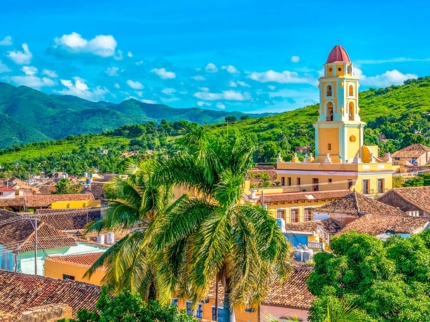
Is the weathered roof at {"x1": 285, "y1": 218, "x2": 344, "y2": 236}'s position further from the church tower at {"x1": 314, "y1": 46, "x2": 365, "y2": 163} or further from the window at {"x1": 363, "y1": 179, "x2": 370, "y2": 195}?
the church tower at {"x1": 314, "y1": 46, "x2": 365, "y2": 163}

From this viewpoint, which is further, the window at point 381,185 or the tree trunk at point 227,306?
the window at point 381,185

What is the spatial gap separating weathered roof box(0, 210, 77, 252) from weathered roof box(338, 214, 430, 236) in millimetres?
11786

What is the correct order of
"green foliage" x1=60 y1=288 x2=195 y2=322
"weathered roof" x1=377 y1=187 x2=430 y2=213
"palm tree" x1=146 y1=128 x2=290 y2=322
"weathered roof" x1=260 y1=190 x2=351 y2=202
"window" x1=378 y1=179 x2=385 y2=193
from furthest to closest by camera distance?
1. "window" x1=378 y1=179 x2=385 y2=193
2. "weathered roof" x1=260 y1=190 x2=351 y2=202
3. "weathered roof" x1=377 y1=187 x2=430 y2=213
4. "palm tree" x1=146 y1=128 x2=290 y2=322
5. "green foliage" x1=60 y1=288 x2=195 y2=322

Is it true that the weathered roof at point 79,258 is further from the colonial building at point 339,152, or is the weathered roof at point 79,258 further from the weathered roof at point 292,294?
the colonial building at point 339,152

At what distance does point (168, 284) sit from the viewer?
614 inches

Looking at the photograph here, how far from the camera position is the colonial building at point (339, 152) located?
169ft

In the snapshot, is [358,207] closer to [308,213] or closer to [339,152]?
[308,213]

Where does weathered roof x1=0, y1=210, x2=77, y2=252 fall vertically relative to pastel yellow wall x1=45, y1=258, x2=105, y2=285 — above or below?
above

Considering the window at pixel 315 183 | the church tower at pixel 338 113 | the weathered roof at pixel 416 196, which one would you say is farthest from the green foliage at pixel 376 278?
the church tower at pixel 338 113

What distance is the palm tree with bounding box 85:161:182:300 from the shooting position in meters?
17.5

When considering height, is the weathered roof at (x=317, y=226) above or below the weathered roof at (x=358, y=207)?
below

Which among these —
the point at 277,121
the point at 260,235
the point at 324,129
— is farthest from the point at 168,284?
the point at 277,121

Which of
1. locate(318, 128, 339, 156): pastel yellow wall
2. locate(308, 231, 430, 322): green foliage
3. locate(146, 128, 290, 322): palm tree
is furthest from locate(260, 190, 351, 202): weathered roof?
locate(146, 128, 290, 322): palm tree

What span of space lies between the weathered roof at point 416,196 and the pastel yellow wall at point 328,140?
444 inches
